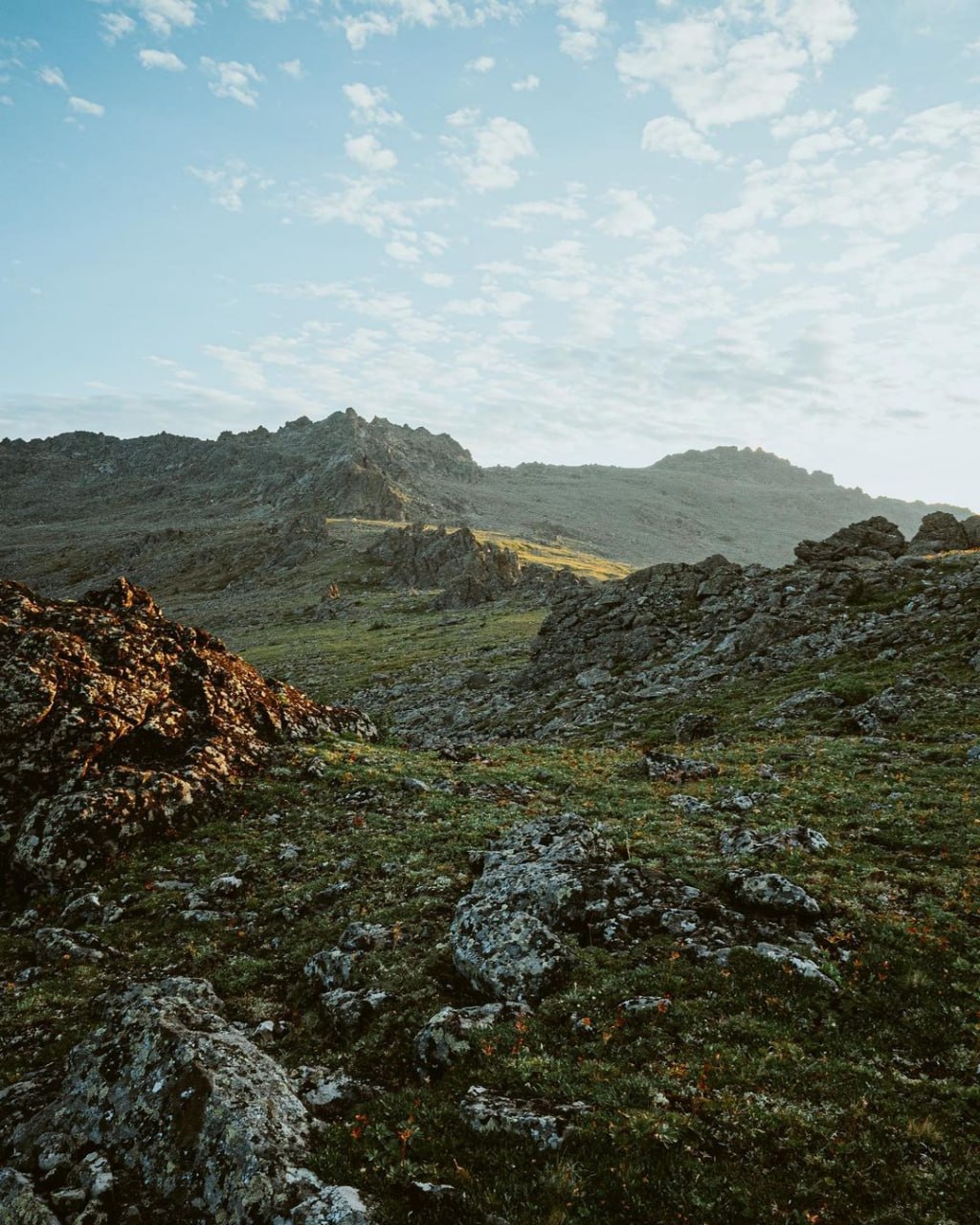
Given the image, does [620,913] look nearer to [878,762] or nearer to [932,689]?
[878,762]

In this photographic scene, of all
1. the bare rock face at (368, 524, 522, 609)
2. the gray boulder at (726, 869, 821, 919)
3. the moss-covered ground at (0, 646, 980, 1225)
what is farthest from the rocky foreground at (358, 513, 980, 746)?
the bare rock face at (368, 524, 522, 609)

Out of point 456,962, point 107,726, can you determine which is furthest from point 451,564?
point 456,962

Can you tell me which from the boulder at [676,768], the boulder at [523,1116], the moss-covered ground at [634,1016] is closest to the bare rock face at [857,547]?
the boulder at [676,768]

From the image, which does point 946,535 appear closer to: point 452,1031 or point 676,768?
point 676,768

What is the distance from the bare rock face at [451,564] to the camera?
10062 cm

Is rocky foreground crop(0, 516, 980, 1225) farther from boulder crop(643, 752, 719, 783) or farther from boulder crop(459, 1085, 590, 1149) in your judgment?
boulder crop(643, 752, 719, 783)

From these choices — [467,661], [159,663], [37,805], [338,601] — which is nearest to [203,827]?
[37,805]

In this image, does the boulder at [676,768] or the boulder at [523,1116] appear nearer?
the boulder at [523,1116]

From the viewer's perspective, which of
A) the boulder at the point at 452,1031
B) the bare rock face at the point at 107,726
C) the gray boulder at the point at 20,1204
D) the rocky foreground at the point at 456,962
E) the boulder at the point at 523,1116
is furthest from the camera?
the bare rock face at the point at 107,726

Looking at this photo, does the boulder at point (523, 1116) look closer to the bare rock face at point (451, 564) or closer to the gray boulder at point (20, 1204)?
the gray boulder at point (20, 1204)

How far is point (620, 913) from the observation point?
13.6 meters

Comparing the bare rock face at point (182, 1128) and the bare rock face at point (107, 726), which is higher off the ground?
the bare rock face at point (107, 726)

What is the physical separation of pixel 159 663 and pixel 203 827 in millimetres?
7044

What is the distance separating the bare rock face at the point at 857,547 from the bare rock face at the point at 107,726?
40.7 meters
